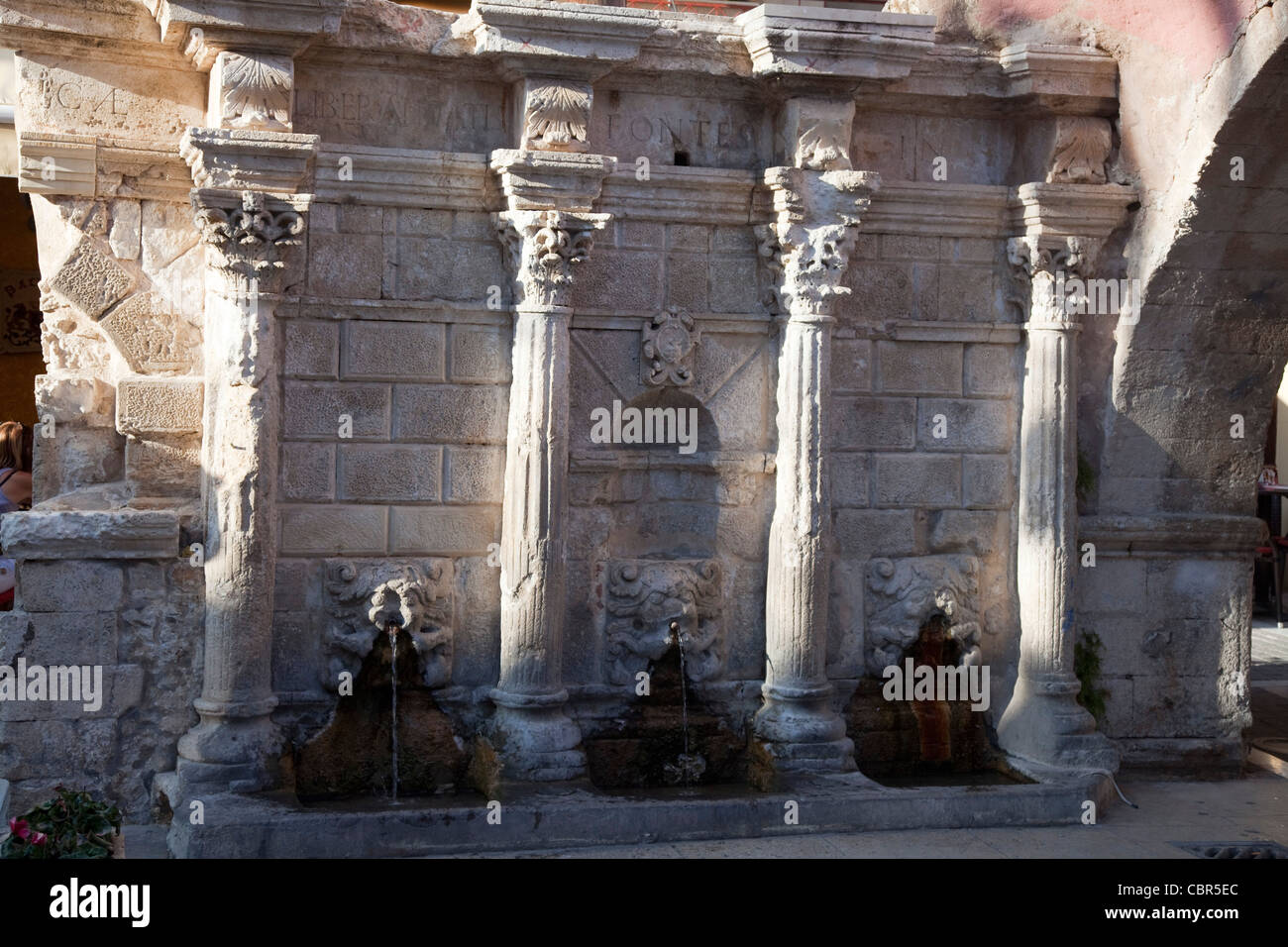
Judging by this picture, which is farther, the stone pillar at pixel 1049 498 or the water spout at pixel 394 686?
the stone pillar at pixel 1049 498

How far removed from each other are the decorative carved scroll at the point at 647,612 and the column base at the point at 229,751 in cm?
168

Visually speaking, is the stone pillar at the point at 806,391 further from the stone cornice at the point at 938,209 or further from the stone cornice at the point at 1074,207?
the stone cornice at the point at 1074,207

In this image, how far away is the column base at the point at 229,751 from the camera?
23.2 ft

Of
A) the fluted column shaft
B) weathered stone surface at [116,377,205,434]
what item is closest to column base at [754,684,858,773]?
the fluted column shaft

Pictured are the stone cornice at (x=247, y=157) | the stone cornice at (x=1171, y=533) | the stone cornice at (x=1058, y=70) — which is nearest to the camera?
the stone cornice at (x=247, y=157)

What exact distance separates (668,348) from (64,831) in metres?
3.71

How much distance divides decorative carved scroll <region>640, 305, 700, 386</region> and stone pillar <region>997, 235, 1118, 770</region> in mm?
1784

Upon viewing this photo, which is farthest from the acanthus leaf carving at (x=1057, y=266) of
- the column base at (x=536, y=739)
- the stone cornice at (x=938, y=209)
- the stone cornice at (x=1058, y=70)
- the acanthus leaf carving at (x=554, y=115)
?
the column base at (x=536, y=739)

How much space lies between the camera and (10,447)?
8.95m

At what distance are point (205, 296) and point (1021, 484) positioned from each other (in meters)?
4.15

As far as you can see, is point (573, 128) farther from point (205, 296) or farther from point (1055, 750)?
point (1055, 750)

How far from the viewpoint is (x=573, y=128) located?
299 inches

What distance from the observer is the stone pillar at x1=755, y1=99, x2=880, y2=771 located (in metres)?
7.88

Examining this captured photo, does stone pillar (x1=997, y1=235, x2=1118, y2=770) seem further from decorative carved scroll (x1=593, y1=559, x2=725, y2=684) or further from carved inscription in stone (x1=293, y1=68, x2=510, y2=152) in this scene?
carved inscription in stone (x1=293, y1=68, x2=510, y2=152)
